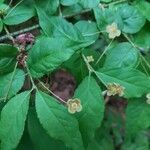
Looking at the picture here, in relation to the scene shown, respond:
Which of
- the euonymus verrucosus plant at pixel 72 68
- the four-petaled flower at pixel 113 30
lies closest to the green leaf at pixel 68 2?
the euonymus verrucosus plant at pixel 72 68

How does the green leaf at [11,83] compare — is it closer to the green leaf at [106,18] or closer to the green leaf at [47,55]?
the green leaf at [47,55]

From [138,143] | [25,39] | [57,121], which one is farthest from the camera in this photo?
[138,143]

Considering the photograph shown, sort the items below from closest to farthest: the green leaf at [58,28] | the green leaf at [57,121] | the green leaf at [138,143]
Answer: the green leaf at [57,121] → the green leaf at [58,28] → the green leaf at [138,143]

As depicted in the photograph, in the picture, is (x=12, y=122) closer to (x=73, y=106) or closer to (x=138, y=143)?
(x=73, y=106)

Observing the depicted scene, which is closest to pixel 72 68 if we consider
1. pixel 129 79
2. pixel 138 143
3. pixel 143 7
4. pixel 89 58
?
pixel 89 58

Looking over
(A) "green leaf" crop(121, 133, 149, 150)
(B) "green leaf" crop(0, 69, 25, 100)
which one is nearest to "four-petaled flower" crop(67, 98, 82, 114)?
(B) "green leaf" crop(0, 69, 25, 100)

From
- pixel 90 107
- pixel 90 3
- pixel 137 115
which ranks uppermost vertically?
pixel 90 3

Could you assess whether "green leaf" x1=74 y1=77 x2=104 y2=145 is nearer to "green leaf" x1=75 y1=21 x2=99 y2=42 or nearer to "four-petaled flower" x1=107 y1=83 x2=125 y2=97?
"four-petaled flower" x1=107 y1=83 x2=125 y2=97
